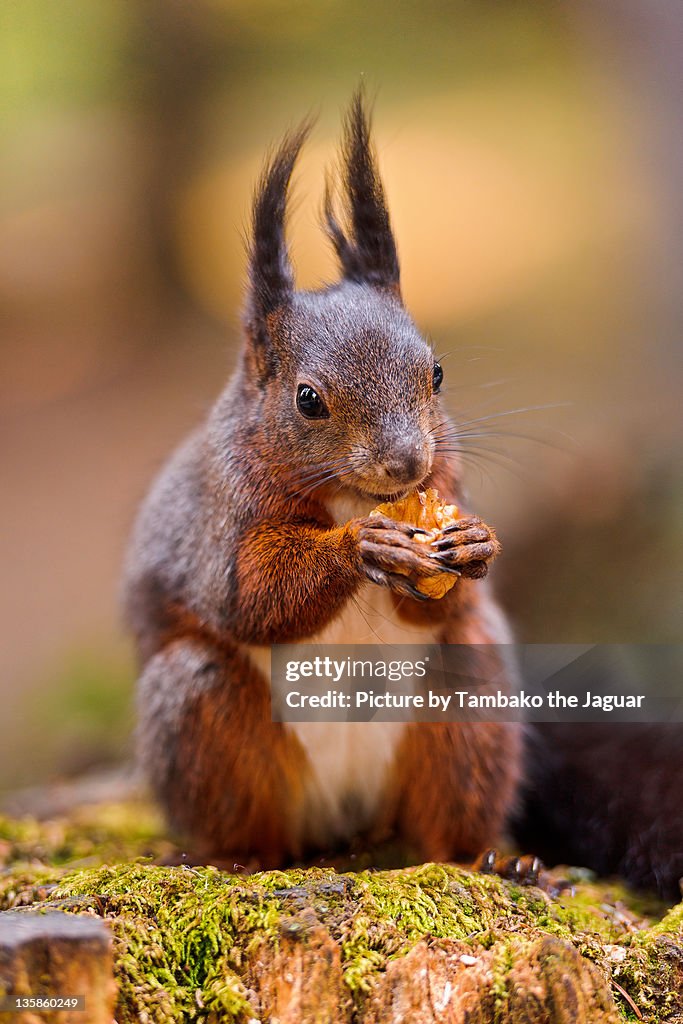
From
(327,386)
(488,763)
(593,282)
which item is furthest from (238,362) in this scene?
(593,282)

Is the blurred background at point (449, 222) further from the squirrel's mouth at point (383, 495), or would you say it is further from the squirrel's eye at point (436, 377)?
the squirrel's mouth at point (383, 495)

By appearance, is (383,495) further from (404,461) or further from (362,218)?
(362,218)

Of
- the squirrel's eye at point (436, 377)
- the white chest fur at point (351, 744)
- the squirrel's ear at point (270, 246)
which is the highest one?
the squirrel's ear at point (270, 246)

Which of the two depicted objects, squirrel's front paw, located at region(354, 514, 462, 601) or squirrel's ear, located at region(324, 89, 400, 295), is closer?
squirrel's front paw, located at region(354, 514, 462, 601)

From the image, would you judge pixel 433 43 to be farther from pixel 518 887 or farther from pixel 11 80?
pixel 518 887
